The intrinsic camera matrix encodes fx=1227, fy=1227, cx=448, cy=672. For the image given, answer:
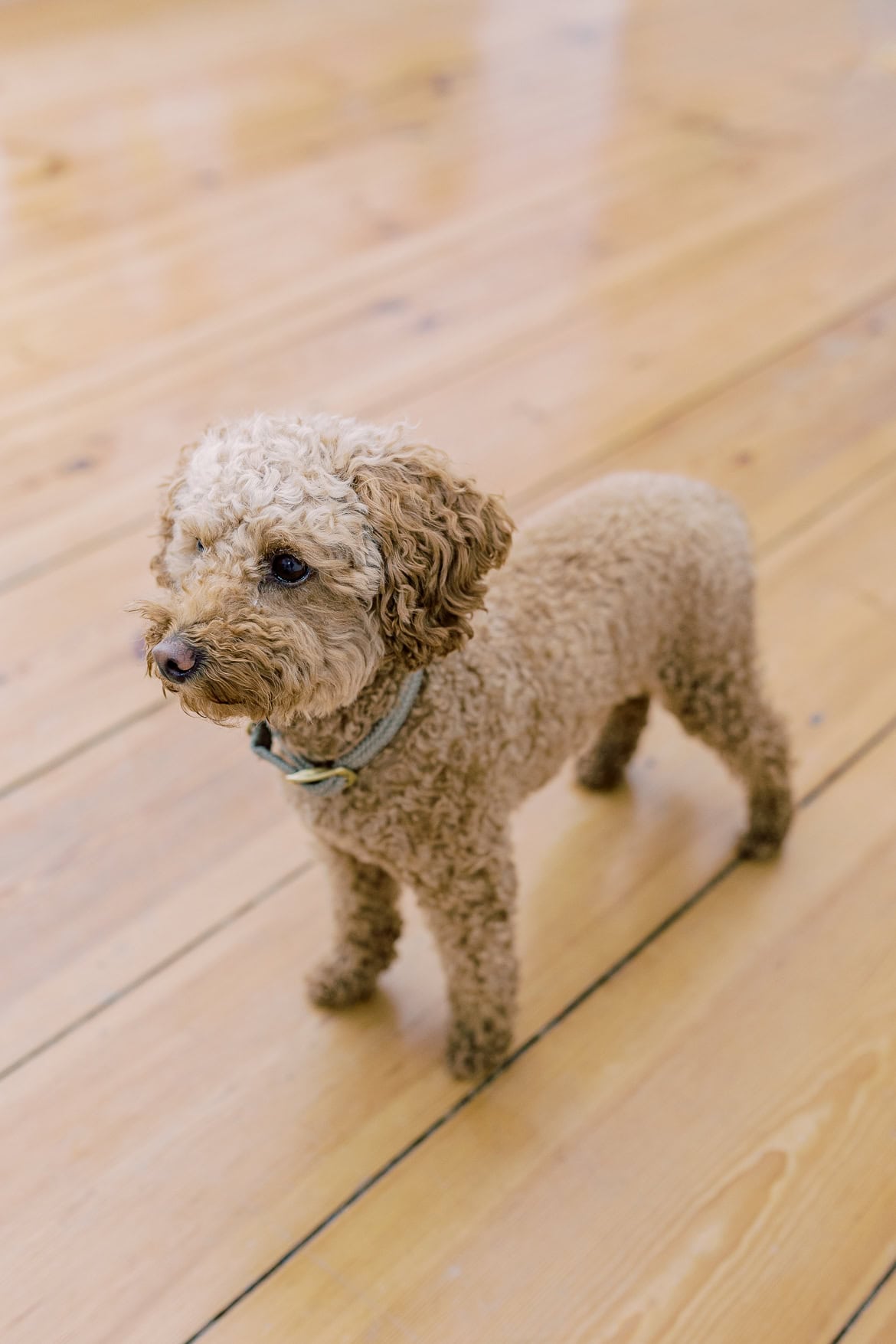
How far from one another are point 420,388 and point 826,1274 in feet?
4.79

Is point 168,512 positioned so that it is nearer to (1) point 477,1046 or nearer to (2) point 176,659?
(2) point 176,659

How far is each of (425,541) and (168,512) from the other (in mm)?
221

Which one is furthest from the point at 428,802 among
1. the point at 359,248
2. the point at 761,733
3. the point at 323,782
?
the point at 359,248

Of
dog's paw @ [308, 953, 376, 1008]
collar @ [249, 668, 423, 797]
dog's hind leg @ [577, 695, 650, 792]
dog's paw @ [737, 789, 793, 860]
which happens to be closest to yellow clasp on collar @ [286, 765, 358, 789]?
collar @ [249, 668, 423, 797]

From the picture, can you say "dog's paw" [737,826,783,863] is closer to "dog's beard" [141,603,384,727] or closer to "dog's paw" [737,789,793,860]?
"dog's paw" [737,789,793,860]

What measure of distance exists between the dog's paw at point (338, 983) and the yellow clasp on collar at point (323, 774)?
1.06 ft

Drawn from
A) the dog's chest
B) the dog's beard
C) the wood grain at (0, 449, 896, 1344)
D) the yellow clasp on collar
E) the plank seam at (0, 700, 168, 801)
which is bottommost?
the wood grain at (0, 449, 896, 1344)

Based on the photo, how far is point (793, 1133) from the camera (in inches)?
48.2

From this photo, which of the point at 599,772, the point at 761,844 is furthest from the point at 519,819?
the point at 761,844

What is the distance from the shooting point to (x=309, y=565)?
36.5 inches

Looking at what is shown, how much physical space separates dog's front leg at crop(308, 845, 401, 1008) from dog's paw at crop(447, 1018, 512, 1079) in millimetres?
114

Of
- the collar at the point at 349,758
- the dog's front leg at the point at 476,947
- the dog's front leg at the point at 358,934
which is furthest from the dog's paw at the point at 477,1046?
Answer: the collar at the point at 349,758

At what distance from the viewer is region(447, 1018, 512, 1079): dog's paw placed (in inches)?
48.9

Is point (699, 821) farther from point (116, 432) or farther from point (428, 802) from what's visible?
point (116, 432)
